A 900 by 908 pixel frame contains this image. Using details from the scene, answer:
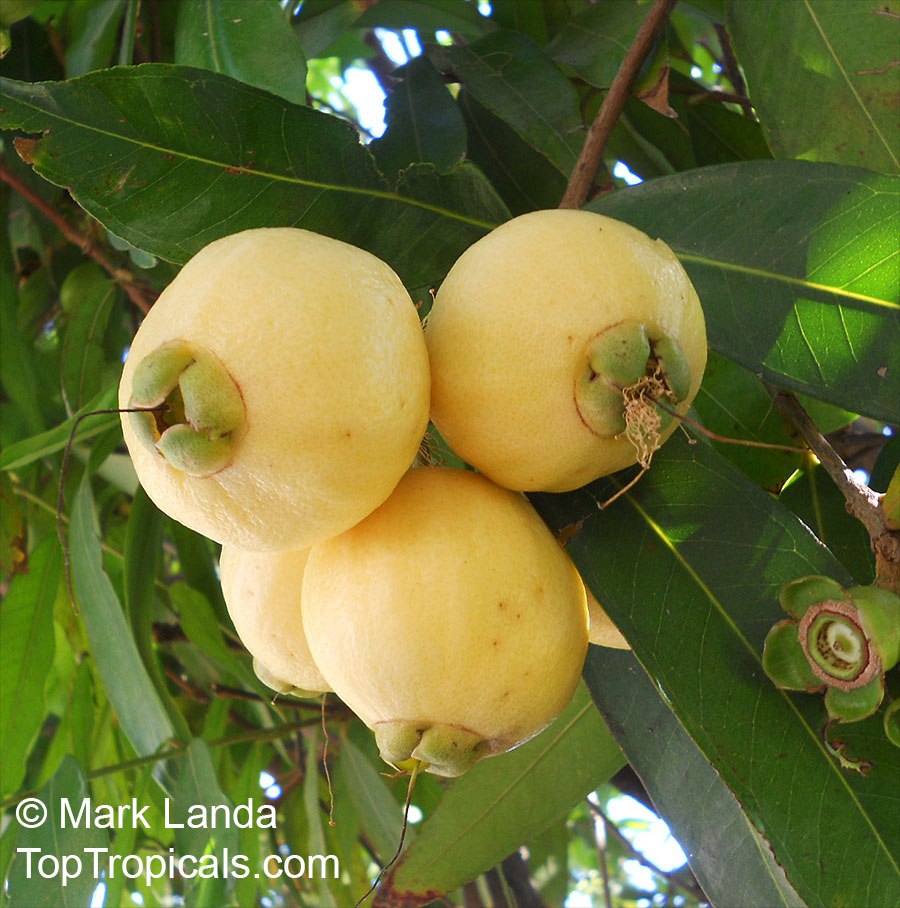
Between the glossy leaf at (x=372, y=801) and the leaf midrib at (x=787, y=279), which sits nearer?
the leaf midrib at (x=787, y=279)

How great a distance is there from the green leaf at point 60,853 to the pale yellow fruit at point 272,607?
0.62 metres

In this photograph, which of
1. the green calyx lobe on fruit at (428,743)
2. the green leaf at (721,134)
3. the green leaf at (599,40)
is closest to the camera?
the green calyx lobe on fruit at (428,743)

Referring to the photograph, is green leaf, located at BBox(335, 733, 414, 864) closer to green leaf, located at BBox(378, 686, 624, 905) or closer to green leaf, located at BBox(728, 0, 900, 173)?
green leaf, located at BBox(378, 686, 624, 905)

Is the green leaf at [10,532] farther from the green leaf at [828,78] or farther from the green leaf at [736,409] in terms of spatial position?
the green leaf at [828,78]

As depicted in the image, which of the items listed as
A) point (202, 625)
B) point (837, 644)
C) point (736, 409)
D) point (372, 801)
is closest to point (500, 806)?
point (372, 801)

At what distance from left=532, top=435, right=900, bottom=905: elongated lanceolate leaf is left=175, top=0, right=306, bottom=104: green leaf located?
23.3 inches

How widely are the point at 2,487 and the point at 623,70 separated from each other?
126cm

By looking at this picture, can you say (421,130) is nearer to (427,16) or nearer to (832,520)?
(427,16)

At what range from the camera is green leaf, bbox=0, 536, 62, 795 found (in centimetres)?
170

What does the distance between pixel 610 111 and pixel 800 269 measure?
34cm

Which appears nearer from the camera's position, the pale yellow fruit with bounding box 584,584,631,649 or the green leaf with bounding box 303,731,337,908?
the pale yellow fruit with bounding box 584,584,631,649

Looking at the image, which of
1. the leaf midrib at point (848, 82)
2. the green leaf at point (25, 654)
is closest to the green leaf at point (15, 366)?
the green leaf at point (25, 654)

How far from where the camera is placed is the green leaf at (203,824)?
143 cm

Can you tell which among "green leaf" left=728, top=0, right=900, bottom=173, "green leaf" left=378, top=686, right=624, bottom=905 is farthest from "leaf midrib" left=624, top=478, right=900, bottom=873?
"green leaf" left=378, top=686, right=624, bottom=905
